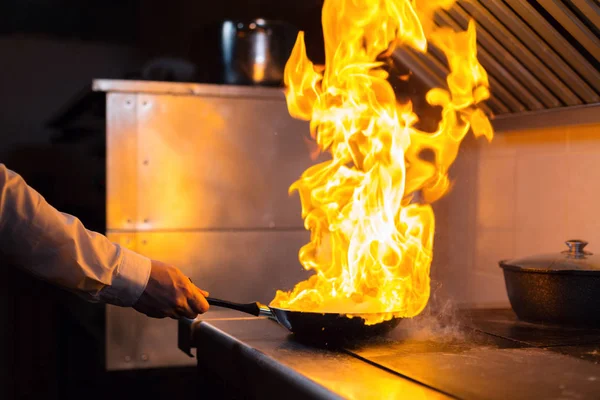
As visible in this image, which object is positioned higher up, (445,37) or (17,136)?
(445,37)

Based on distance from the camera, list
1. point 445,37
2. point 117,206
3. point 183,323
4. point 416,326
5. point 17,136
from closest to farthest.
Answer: point 416,326
point 183,323
point 445,37
point 117,206
point 17,136

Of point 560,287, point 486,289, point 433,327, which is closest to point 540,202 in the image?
point 486,289

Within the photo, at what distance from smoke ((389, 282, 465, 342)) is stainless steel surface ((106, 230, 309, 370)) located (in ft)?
2.39

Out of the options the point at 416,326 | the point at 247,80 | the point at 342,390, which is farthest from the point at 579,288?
the point at 247,80

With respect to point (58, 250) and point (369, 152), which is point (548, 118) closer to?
point (369, 152)

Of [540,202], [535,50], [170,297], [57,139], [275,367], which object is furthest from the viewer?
[57,139]

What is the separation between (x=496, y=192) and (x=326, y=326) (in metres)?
1.18

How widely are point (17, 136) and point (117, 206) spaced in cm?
76

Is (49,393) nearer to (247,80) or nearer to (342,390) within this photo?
(247,80)

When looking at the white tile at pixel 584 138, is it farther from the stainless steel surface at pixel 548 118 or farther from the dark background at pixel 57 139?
the dark background at pixel 57 139

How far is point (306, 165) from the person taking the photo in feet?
8.14

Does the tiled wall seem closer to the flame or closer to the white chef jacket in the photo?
the flame

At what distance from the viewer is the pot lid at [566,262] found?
1578mm

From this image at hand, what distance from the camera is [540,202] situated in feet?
7.18
